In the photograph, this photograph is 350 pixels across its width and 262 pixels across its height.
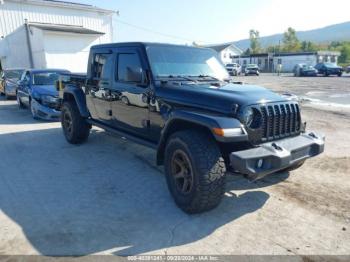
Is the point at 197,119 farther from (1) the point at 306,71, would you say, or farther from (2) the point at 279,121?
(1) the point at 306,71

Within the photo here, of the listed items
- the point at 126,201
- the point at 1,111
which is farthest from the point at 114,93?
the point at 1,111

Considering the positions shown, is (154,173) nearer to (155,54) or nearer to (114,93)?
(114,93)

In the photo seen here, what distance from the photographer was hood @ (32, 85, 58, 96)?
30.2 ft

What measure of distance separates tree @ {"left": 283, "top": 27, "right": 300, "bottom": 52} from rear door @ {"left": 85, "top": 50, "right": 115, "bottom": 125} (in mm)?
77905

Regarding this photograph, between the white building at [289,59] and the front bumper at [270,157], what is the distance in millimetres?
53095

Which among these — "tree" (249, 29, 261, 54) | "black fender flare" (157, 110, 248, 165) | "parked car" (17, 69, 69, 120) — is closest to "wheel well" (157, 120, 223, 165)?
"black fender flare" (157, 110, 248, 165)

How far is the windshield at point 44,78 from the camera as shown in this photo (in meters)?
10.2

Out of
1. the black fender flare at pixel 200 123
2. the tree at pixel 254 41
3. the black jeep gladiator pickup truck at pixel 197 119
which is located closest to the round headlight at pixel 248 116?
the black jeep gladiator pickup truck at pixel 197 119

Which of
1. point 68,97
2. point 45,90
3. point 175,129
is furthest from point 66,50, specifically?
point 175,129

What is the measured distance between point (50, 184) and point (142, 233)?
6.47 feet

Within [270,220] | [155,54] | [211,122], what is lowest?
[270,220]

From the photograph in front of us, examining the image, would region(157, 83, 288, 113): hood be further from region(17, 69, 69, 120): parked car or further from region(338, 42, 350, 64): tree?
region(338, 42, 350, 64): tree

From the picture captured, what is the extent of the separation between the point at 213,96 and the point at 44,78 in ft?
28.1

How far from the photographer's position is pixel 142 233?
3.16 m
